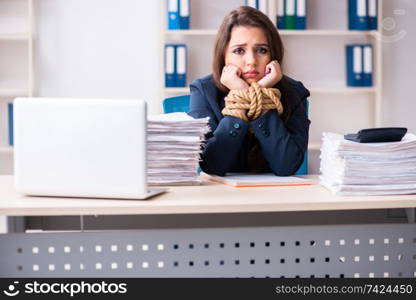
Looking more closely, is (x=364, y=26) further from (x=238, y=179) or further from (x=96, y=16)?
(x=238, y=179)

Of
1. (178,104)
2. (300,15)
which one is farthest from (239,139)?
(300,15)

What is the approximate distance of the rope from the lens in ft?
7.04

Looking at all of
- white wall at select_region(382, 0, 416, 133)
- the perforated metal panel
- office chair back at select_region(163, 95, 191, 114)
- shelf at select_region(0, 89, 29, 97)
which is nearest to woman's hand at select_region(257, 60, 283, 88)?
office chair back at select_region(163, 95, 191, 114)

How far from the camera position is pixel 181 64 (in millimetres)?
4496

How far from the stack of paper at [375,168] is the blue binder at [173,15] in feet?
9.56

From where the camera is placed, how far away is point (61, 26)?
15.3 ft

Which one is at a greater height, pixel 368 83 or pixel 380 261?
pixel 368 83

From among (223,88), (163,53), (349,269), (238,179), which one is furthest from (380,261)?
(163,53)

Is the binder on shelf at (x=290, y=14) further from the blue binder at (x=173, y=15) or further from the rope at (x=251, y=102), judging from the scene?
the rope at (x=251, y=102)

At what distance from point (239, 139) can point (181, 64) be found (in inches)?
94.1

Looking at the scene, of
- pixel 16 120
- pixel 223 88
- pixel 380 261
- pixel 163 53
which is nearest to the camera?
pixel 16 120

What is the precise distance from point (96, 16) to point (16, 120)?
10.5 feet

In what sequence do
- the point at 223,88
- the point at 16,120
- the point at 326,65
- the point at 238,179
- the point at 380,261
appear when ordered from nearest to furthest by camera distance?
the point at 16,120 < the point at 380,261 < the point at 238,179 < the point at 223,88 < the point at 326,65

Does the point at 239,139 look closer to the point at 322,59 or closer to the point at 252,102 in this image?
the point at 252,102
